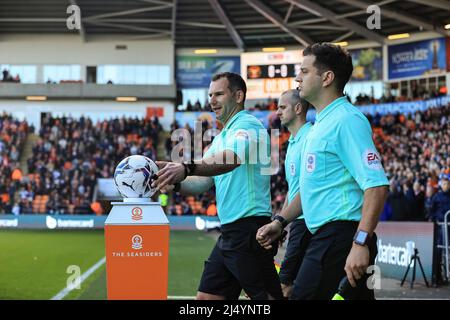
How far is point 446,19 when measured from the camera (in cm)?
3616

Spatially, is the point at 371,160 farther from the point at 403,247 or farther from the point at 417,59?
the point at 417,59

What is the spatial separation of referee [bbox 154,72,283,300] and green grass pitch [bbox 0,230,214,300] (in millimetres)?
5178

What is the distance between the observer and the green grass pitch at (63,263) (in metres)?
10.3

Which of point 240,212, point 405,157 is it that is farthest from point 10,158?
point 240,212

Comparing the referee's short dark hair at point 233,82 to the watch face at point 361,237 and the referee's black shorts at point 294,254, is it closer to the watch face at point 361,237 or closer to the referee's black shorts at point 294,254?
the referee's black shorts at point 294,254

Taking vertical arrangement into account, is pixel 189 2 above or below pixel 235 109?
above

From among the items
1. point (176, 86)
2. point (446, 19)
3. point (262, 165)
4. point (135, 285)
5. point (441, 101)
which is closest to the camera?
point (135, 285)

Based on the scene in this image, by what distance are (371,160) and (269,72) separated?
107ft

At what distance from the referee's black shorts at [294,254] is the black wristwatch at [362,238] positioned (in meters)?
2.09

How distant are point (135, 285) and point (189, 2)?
35.1 m

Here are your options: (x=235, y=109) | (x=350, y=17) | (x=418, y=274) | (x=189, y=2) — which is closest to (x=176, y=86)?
(x=189, y=2)

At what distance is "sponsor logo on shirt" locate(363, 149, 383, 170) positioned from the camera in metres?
3.74

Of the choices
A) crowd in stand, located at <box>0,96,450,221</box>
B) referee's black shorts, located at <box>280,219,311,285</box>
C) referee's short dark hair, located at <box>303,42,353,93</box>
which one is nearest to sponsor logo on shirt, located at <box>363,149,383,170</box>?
referee's short dark hair, located at <box>303,42,353,93</box>
